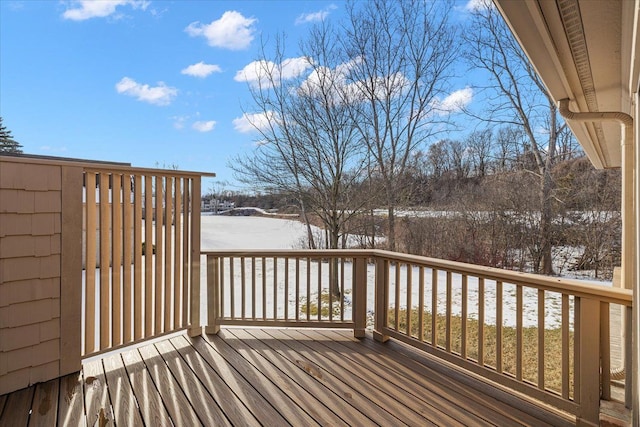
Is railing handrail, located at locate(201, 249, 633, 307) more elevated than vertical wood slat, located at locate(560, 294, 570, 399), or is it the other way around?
Result: railing handrail, located at locate(201, 249, 633, 307)

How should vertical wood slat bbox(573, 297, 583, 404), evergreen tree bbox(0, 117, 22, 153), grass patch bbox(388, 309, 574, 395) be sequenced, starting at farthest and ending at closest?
1. evergreen tree bbox(0, 117, 22, 153)
2. grass patch bbox(388, 309, 574, 395)
3. vertical wood slat bbox(573, 297, 583, 404)

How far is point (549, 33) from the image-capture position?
4.28 feet

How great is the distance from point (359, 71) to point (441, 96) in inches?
79.3

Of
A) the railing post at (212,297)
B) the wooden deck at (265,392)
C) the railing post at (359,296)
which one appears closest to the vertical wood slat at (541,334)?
the wooden deck at (265,392)

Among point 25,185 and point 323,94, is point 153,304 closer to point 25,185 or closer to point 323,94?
point 25,185

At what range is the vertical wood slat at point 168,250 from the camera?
121 inches

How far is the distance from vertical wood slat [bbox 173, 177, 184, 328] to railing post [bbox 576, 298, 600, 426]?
119 inches

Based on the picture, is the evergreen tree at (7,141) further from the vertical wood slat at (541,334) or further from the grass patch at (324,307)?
the vertical wood slat at (541,334)

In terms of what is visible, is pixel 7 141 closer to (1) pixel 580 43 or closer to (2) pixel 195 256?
(2) pixel 195 256

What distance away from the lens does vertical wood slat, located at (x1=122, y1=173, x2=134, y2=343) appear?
9.21ft

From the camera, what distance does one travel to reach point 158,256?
10.0 ft

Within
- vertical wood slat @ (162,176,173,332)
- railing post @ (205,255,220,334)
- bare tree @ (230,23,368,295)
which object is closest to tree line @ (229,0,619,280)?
bare tree @ (230,23,368,295)

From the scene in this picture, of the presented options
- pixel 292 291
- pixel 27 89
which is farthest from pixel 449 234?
pixel 27 89

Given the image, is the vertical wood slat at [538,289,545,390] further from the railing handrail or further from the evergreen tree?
the evergreen tree
